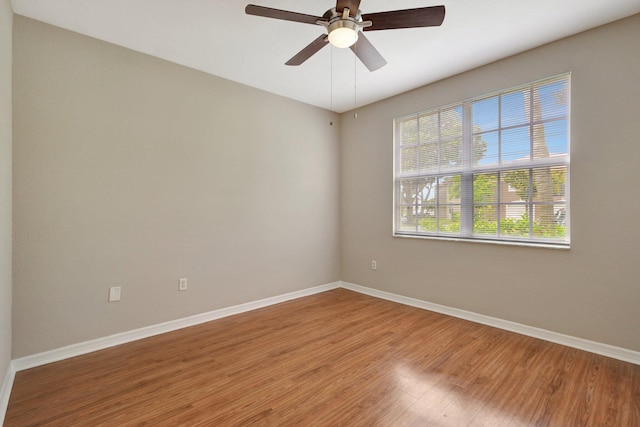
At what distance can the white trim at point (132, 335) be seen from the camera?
88.4 inches

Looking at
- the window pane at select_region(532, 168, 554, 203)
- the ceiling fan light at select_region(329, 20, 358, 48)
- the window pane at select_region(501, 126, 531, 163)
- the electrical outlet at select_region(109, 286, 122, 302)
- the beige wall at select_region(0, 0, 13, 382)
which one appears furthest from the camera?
the window pane at select_region(501, 126, 531, 163)

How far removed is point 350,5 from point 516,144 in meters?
2.21

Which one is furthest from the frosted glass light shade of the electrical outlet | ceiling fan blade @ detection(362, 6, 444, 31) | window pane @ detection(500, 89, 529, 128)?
the electrical outlet

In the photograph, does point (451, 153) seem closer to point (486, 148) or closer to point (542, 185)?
point (486, 148)

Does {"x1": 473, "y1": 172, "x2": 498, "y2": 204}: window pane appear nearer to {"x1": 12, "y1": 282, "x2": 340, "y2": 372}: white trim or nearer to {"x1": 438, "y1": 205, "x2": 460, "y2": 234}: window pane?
{"x1": 438, "y1": 205, "x2": 460, "y2": 234}: window pane

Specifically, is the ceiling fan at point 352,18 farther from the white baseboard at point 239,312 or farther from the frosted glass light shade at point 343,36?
the white baseboard at point 239,312

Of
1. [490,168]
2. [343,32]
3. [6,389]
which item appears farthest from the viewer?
[490,168]

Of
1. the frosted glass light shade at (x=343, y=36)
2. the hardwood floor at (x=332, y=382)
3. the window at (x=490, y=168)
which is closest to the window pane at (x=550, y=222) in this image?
the window at (x=490, y=168)

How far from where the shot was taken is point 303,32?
245cm

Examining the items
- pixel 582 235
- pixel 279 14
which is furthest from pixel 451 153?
pixel 279 14

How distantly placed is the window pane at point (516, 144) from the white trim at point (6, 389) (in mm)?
4255

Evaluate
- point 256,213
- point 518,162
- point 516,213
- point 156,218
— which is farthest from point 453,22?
point 156,218

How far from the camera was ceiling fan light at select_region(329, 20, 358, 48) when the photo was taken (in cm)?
173

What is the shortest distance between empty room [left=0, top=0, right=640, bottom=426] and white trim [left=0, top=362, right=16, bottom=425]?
0.07 feet
